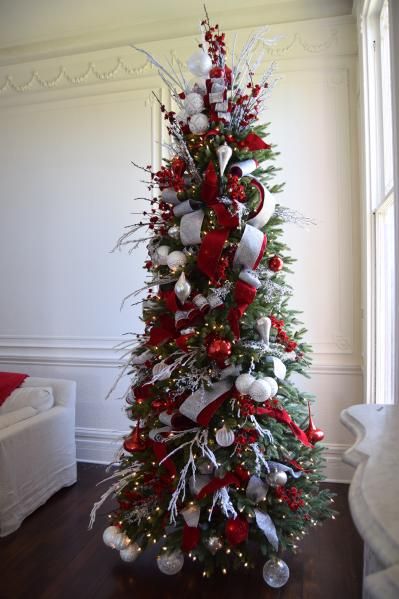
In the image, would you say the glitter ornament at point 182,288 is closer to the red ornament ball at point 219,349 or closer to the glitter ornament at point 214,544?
the red ornament ball at point 219,349

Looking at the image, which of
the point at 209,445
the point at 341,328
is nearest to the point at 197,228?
the point at 209,445

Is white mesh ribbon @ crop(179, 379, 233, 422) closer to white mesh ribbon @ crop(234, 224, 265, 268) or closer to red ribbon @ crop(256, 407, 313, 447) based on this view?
red ribbon @ crop(256, 407, 313, 447)

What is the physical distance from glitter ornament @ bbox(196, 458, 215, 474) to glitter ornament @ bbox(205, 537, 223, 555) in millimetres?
265

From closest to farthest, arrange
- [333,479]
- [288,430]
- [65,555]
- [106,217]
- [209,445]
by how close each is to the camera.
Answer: [209,445] → [288,430] → [65,555] → [333,479] → [106,217]

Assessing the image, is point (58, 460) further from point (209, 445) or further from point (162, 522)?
point (209, 445)

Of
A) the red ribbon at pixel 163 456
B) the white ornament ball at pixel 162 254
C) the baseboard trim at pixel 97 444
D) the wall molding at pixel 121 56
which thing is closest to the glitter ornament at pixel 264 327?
the white ornament ball at pixel 162 254

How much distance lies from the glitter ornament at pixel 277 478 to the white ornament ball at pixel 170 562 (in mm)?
498

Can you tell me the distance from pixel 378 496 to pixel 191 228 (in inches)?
52.6

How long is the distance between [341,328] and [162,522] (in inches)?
72.3

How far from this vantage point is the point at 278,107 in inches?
121

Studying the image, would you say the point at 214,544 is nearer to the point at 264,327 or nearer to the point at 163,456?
the point at 163,456

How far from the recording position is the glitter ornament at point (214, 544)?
1692 millimetres

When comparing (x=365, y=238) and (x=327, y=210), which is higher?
(x=327, y=210)

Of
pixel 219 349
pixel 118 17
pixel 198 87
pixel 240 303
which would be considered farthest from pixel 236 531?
pixel 118 17
